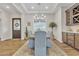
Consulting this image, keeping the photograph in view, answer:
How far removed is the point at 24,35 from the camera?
7.82 m

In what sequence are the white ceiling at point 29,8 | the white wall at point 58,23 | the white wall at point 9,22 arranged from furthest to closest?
1. the white wall at point 58,23
2. the white wall at point 9,22
3. the white ceiling at point 29,8

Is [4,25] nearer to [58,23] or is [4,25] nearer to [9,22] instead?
[9,22]

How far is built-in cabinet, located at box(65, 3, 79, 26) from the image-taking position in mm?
6575

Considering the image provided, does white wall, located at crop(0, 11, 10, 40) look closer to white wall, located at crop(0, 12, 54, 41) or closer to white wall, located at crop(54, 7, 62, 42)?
white wall, located at crop(0, 12, 54, 41)

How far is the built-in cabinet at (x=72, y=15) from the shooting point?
6.57m

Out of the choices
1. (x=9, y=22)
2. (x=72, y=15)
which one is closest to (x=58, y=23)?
(x=72, y=15)

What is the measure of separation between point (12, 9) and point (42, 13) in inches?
76.2

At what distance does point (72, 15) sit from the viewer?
23.5 ft

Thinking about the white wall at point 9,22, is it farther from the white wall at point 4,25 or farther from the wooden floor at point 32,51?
the wooden floor at point 32,51

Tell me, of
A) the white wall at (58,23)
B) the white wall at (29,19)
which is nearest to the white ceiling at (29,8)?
the white wall at (29,19)

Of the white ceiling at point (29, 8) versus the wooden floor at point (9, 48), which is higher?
the white ceiling at point (29, 8)

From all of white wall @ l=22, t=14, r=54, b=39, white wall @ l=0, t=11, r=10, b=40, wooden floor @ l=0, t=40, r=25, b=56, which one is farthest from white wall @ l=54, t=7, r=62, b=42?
white wall @ l=0, t=11, r=10, b=40

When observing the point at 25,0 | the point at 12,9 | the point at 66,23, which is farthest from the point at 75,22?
Result: the point at 25,0

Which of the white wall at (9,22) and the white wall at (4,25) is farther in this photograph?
the white wall at (4,25)
